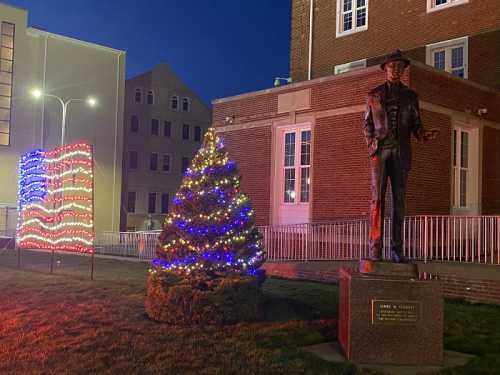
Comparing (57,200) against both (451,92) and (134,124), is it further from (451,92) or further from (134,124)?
(134,124)

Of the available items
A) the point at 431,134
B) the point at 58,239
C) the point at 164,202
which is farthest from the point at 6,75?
the point at 431,134

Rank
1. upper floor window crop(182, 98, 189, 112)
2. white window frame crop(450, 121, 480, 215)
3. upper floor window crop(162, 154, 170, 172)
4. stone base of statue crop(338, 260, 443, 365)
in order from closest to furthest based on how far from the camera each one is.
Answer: stone base of statue crop(338, 260, 443, 365) → white window frame crop(450, 121, 480, 215) → upper floor window crop(162, 154, 170, 172) → upper floor window crop(182, 98, 189, 112)

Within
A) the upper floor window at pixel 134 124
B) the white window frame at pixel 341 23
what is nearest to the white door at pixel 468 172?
the white window frame at pixel 341 23

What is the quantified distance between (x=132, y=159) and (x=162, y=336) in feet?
135

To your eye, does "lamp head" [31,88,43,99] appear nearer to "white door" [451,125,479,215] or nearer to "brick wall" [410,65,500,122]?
"brick wall" [410,65,500,122]

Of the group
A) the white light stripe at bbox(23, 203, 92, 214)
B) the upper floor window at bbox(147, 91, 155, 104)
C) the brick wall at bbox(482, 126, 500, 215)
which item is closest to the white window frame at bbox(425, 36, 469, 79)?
the brick wall at bbox(482, 126, 500, 215)

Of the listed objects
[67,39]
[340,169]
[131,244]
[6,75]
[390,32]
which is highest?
[67,39]

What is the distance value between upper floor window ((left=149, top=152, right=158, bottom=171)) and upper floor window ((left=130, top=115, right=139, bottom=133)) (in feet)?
8.32

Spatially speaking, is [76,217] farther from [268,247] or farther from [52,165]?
[268,247]

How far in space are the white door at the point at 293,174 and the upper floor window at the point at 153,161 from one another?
32142mm

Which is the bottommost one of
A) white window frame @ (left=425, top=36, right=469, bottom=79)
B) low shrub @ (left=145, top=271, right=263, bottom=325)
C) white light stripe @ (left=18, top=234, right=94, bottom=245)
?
low shrub @ (left=145, top=271, right=263, bottom=325)

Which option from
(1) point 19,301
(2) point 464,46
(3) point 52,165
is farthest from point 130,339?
(2) point 464,46

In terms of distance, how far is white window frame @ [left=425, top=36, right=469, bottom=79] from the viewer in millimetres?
18859

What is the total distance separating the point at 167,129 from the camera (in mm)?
49844
